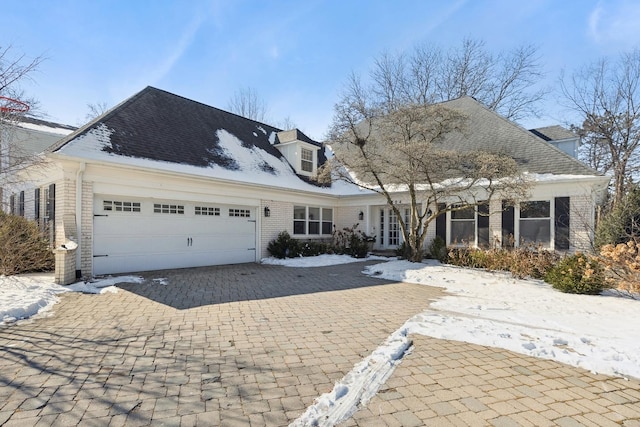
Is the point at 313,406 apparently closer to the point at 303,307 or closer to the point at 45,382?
the point at 45,382

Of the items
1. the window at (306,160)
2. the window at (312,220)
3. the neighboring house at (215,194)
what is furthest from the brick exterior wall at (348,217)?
the window at (306,160)

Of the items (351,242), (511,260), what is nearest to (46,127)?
(351,242)

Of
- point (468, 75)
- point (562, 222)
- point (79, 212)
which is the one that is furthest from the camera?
point (468, 75)

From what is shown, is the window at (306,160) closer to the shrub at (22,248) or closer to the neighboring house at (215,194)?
the neighboring house at (215,194)

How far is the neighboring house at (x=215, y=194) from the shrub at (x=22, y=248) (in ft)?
3.89

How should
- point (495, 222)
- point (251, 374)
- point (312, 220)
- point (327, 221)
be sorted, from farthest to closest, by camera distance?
1. point (327, 221)
2. point (312, 220)
3. point (495, 222)
4. point (251, 374)

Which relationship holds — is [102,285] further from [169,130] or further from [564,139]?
[564,139]

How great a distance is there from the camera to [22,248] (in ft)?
29.1

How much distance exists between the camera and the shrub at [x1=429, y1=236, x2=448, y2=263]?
1203 centimetres

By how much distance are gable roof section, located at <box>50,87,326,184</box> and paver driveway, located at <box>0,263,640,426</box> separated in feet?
16.9

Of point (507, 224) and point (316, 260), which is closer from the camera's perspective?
point (507, 224)

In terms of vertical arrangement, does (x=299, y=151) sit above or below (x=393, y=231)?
above

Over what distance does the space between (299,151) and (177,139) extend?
18.5 ft

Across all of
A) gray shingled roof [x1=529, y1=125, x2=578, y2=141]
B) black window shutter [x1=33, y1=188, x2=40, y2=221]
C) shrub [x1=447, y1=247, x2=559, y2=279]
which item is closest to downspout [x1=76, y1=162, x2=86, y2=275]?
black window shutter [x1=33, y1=188, x2=40, y2=221]
